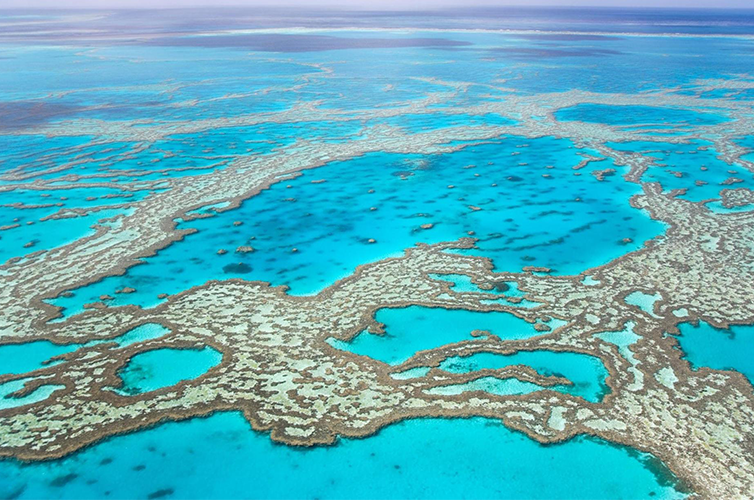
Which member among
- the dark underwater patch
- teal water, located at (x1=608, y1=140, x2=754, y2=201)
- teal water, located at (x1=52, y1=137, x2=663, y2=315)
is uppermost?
the dark underwater patch

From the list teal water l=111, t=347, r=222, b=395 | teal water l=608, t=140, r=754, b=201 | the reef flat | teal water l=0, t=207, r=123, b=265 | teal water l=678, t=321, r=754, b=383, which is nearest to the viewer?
the reef flat

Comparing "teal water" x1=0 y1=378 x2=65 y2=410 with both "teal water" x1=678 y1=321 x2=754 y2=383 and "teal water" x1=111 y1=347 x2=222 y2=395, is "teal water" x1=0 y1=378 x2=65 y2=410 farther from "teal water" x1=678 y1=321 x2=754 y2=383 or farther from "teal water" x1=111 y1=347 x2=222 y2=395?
"teal water" x1=678 y1=321 x2=754 y2=383

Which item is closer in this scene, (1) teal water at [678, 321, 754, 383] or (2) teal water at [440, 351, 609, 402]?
(2) teal water at [440, 351, 609, 402]

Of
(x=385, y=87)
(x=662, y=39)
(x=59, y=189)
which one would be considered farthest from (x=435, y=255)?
(x=662, y=39)

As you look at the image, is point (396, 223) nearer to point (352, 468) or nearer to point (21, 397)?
point (352, 468)

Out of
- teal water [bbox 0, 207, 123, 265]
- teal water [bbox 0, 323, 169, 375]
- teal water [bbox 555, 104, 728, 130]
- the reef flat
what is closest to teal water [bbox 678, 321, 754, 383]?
the reef flat

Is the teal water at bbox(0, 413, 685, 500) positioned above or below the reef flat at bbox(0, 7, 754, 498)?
below
